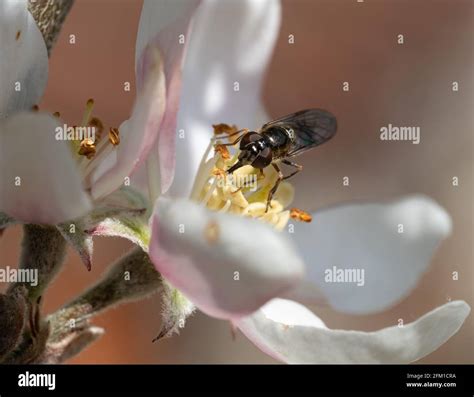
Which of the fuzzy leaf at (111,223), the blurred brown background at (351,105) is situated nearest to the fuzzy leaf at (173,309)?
the fuzzy leaf at (111,223)

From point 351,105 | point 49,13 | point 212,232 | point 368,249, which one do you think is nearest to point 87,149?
point 49,13

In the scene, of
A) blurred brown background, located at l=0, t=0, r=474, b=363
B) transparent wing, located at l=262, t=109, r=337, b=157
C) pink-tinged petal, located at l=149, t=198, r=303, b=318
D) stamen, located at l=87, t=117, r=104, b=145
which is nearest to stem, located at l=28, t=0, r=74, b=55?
stamen, located at l=87, t=117, r=104, b=145

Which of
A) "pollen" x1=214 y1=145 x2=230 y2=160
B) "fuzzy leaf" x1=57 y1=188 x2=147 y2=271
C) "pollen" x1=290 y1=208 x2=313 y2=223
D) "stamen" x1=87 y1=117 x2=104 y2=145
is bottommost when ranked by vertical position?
"fuzzy leaf" x1=57 y1=188 x2=147 y2=271

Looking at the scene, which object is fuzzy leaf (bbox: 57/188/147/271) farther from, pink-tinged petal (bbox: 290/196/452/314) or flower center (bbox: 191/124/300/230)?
pink-tinged petal (bbox: 290/196/452/314)

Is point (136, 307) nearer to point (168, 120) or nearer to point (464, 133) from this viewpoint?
point (464, 133)

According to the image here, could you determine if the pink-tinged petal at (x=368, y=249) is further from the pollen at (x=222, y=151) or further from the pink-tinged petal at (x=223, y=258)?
the pink-tinged petal at (x=223, y=258)

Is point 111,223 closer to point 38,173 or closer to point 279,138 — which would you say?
point 38,173

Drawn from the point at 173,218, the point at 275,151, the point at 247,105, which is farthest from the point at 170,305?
the point at 247,105
